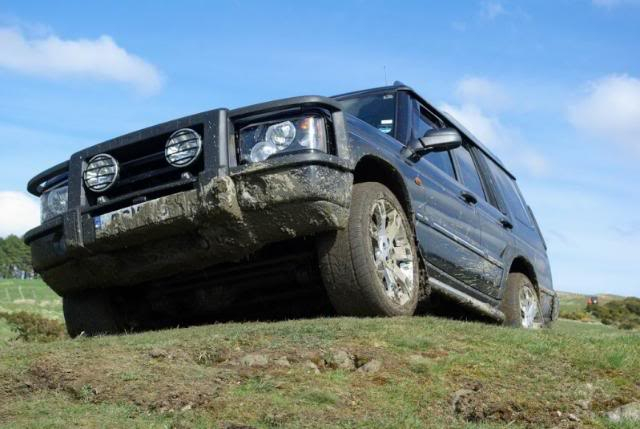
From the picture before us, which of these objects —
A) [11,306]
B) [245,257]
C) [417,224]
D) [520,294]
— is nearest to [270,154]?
[245,257]

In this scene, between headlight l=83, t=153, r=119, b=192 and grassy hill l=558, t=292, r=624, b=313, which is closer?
headlight l=83, t=153, r=119, b=192

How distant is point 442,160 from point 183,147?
2.74 meters

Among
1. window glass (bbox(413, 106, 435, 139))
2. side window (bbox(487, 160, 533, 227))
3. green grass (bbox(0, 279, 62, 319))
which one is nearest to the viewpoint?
window glass (bbox(413, 106, 435, 139))

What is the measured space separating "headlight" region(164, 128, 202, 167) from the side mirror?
67.0 inches

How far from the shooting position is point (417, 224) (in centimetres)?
582

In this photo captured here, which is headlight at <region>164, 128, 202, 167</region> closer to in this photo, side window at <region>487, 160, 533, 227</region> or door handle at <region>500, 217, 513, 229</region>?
door handle at <region>500, 217, 513, 229</region>

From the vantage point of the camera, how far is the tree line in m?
71.9

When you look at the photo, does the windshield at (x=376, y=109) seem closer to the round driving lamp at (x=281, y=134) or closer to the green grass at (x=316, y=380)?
the round driving lamp at (x=281, y=134)

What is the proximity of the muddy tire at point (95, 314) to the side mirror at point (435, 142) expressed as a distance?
7.91 ft

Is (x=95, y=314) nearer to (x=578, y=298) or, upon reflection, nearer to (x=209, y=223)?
(x=209, y=223)

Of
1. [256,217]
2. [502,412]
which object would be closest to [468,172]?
[256,217]

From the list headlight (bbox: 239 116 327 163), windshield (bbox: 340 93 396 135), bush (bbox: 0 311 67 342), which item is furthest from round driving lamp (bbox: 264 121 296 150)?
bush (bbox: 0 311 67 342)

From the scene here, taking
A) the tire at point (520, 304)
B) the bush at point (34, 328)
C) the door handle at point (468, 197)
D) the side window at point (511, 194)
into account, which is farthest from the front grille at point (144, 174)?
the bush at point (34, 328)

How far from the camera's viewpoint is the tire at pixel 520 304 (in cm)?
783
